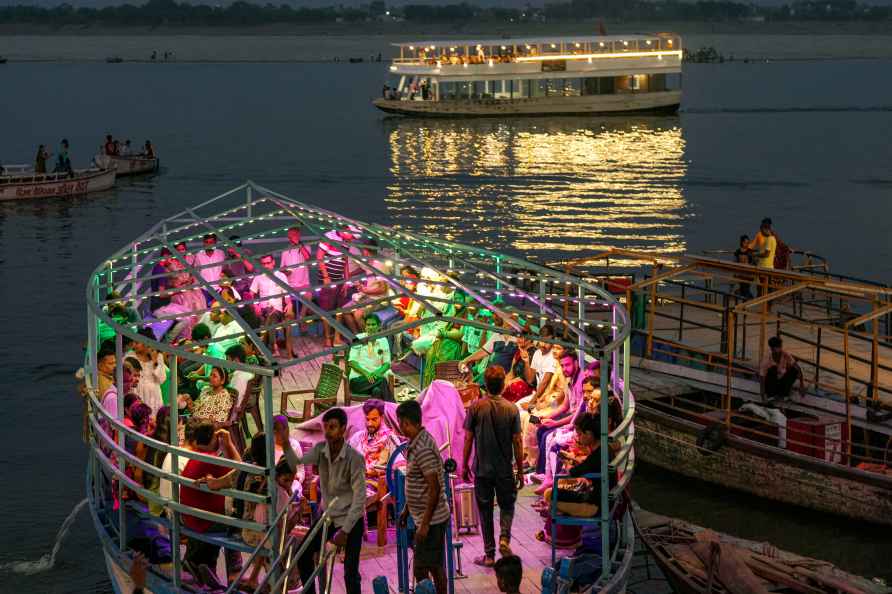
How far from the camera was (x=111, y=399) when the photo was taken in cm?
1312

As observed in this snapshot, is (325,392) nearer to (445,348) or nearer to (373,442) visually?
(445,348)

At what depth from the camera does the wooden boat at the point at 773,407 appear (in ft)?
57.8

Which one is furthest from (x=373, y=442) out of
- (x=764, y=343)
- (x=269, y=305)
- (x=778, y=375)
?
(x=764, y=343)

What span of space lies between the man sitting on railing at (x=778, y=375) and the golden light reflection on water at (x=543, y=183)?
26.4m

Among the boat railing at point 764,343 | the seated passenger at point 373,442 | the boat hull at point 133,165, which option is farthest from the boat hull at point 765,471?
the boat hull at point 133,165

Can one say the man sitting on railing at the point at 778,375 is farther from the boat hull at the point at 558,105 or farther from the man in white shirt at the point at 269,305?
the boat hull at the point at 558,105

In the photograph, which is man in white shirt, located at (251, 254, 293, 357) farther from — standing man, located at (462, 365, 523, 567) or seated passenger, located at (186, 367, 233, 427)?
standing man, located at (462, 365, 523, 567)

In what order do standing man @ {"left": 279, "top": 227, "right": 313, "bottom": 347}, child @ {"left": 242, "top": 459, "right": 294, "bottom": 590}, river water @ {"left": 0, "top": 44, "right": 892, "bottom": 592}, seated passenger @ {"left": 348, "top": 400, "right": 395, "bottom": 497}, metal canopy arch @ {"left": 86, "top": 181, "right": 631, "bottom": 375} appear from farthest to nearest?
river water @ {"left": 0, "top": 44, "right": 892, "bottom": 592} < standing man @ {"left": 279, "top": 227, "right": 313, "bottom": 347} < seated passenger @ {"left": 348, "top": 400, "right": 395, "bottom": 497} < metal canopy arch @ {"left": 86, "top": 181, "right": 631, "bottom": 375} < child @ {"left": 242, "top": 459, "right": 294, "bottom": 590}

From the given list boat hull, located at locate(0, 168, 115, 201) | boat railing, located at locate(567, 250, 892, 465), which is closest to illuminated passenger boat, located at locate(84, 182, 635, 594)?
boat railing, located at locate(567, 250, 892, 465)

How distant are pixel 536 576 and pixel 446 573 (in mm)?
871

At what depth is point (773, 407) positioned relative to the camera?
60.7ft

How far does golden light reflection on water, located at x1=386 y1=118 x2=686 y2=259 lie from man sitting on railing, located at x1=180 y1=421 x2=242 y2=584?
111 feet

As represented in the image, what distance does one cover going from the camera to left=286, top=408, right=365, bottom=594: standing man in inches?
421

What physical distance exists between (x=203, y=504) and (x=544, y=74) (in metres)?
82.5
